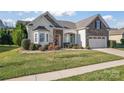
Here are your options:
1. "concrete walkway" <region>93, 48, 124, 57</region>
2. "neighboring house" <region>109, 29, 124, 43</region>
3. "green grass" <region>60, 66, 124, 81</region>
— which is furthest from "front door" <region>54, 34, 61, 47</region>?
"neighboring house" <region>109, 29, 124, 43</region>

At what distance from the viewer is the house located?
12445mm

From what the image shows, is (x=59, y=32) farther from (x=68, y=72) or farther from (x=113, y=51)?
(x=113, y=51)

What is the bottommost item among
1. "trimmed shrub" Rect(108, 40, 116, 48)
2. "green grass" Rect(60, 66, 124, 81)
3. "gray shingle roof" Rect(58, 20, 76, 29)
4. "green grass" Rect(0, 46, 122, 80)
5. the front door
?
"green grass" Rect(60, 66, 124, 81)

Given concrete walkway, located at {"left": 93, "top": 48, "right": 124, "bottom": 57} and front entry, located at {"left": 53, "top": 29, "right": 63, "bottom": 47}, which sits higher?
front entry, located at {"left": 53, "top": 29, "right": 63, "bottom": 47}

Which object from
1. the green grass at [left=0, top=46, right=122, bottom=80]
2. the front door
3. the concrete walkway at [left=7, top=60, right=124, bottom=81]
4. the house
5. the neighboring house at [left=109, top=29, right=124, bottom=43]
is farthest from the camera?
the neighboring house at [left=109, top=29, right=124, bottom=43]

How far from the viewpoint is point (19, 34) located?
11.8 metres

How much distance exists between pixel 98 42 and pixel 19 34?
3916mm

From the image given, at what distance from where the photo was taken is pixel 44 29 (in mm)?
13594

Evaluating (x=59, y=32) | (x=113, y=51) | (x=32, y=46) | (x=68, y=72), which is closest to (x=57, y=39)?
(x=59, y=32)

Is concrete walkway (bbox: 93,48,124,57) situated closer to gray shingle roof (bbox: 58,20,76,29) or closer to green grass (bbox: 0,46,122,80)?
green grass (bbox: 0,46,122,80)

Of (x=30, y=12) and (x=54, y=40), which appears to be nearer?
(x=30, y=12)
